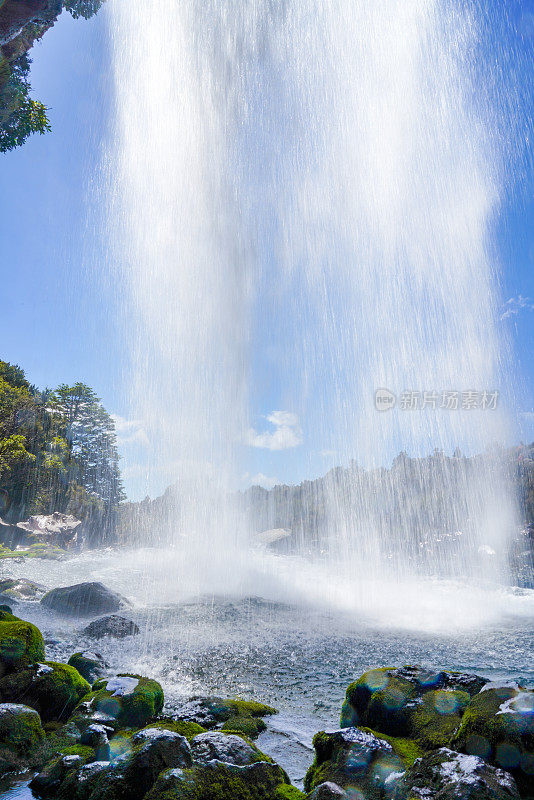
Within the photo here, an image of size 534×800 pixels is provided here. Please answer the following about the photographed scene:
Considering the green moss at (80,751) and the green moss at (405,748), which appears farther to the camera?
Result: the green moss at (80,751)

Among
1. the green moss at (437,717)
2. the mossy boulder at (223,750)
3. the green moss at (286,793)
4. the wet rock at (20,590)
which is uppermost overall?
the green moss at (437,717)

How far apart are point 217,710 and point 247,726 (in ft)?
2.99

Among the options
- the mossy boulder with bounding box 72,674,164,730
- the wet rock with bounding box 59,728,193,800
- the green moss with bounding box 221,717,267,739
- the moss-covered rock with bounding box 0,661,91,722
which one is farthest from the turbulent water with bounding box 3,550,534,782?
the wet rock with bounding box 59,728,193,800

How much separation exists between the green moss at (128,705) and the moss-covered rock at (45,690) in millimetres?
626

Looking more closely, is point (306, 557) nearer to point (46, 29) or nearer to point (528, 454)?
point (528, 454)

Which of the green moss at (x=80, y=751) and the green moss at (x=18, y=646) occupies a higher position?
the green moss at (x=18, y=646)

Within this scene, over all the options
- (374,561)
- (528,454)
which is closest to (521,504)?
(528,454)

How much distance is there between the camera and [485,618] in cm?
2309

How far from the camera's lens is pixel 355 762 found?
5.50 meters

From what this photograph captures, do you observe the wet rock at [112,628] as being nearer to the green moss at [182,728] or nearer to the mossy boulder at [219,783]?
the green moss at [182,728]

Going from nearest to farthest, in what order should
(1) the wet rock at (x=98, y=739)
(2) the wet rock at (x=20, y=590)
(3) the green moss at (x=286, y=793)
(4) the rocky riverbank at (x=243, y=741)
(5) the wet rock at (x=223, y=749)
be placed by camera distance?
(4) the rocky riverbank at (x=243, y=741), (3) the green moss at (x=286, y=793), (5) the wet rock at (x=223, y=749), (1) the wet rock at (x=98, y=739), (2) the wet rock at (x=20, y=590)

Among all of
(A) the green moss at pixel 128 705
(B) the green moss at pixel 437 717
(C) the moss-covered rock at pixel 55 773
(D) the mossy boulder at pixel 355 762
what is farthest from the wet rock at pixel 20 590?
(B) the green moss at pixel 437 717

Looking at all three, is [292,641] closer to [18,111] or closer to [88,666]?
[88,666]

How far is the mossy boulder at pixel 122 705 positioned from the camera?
24.1 ft
